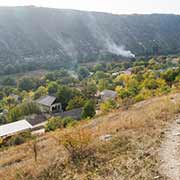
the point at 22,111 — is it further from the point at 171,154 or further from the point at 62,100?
the point at 171,154

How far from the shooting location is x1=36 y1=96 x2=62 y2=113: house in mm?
26766

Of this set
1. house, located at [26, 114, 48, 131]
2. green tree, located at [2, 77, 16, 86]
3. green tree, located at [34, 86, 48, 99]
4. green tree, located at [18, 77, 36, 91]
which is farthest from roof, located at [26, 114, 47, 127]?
green tree, located at [2, 77, 16, 86]

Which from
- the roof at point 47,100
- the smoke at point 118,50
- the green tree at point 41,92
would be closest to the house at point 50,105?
the roof at point 47,100

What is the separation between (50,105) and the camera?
26.6 meters

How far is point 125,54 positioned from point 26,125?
1953 inches

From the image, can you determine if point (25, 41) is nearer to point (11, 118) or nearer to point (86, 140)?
point (11, 118)

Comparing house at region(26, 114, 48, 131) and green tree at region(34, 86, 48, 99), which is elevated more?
house at region(26, 114, 48, 131)

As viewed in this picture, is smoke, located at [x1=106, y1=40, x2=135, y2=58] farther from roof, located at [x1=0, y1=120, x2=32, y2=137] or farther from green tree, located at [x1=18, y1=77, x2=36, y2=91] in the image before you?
roof, located at [x1=0, y1=120, x2=32, y2=137]

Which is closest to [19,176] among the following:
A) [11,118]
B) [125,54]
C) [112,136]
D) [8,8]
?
[112,136]

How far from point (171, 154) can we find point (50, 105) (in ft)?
72.2

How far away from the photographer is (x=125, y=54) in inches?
2557

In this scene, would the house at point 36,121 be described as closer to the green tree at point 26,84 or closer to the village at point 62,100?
the village at point 62,100

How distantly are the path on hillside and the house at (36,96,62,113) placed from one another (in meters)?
20.6

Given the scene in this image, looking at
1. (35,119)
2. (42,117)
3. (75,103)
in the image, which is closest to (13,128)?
(35,119)
